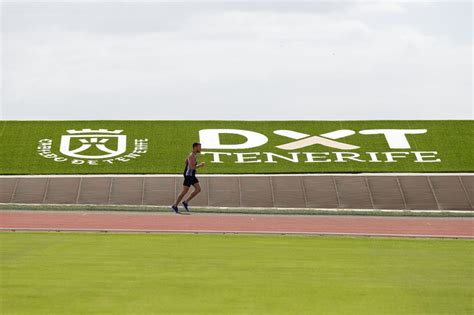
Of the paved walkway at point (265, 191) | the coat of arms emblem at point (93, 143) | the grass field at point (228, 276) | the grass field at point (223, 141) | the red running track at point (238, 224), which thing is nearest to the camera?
the grass field at point (228, 276)

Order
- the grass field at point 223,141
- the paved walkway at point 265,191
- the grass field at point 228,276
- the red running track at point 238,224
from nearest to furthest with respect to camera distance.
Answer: the grass field at point 228,276, the red running track at point 238,224, the paved walkway at point 265,191, the grass field at point 223,141

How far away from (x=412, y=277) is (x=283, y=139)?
2301cm

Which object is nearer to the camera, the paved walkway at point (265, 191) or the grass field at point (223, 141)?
the paved walkway at point (265, 191)

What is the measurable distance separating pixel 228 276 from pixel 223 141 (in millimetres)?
23176

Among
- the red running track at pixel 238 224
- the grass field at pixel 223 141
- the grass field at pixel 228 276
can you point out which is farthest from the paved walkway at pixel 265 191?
the grass field at pixel 228 276

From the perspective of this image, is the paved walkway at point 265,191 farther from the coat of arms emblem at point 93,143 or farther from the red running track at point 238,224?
the coat of arms emblem at point 93,143

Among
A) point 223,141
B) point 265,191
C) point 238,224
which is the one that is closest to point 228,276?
point 238,224

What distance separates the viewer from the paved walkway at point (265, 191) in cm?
2847

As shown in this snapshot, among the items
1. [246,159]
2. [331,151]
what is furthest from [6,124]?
[331,151]

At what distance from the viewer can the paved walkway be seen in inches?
1121

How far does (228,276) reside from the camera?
12.9 m

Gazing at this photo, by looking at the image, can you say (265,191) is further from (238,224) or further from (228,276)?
(228,276)

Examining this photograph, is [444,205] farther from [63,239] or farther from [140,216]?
[63,239]

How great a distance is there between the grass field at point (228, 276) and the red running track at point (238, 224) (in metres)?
3.76
